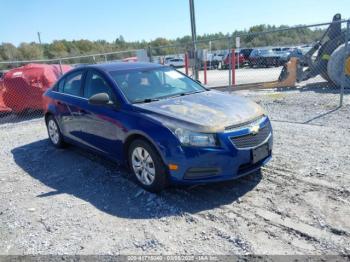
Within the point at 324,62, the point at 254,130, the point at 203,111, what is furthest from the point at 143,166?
the point at 324,62

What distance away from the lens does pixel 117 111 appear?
4.61 metres

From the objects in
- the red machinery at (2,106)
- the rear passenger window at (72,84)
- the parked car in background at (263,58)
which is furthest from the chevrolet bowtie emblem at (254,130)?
the parked car in background at (263,58)

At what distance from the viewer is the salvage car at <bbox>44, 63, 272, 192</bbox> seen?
12.6 feet

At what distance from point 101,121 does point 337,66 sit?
9188 mm

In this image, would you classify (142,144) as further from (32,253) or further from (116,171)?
(32,253)

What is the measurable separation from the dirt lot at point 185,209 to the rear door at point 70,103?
0.56 m

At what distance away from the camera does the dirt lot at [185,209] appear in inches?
128

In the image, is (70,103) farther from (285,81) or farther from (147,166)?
(285,81)

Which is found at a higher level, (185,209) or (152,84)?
(152,84)

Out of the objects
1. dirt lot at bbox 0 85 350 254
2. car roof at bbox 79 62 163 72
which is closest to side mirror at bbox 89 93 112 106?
car roof at bbox 79 62 163 72

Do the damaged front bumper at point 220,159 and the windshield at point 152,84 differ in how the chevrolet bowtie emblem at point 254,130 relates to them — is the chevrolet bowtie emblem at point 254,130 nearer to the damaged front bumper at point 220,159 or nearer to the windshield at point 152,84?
the damaged front bumper at point 220,159

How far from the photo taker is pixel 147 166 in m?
4.29

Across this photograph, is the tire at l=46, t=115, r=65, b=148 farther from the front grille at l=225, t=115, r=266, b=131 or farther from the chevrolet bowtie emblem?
the chevrolet bowtie emblem

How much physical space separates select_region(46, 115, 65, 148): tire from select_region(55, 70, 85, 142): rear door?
0.88ft
